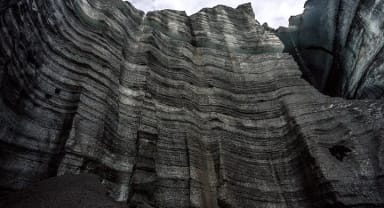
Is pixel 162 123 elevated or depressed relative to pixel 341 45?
depressed

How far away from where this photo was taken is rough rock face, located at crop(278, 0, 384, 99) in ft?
43.7

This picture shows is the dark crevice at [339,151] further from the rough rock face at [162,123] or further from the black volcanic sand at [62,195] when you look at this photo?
the black volcanic sand at [62,195]

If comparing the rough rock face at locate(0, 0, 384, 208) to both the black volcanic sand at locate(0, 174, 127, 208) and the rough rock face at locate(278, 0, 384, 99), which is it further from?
the rough rock face at locate(278, 0, 384, 99)

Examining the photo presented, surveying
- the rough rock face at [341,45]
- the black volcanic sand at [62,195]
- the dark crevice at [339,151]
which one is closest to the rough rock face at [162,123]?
the dark crevice at [339,151]

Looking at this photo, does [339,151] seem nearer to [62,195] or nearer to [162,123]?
[162,123]

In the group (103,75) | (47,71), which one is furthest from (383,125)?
(47,71)

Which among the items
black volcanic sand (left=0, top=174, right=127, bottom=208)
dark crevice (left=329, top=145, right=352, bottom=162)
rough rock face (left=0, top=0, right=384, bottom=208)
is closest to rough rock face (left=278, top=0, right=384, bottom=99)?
rough rock face (left=0, top=0, right=384, bottom=208)

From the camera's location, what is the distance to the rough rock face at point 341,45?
13.3 m

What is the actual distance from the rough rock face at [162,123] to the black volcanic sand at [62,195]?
0.56 metres

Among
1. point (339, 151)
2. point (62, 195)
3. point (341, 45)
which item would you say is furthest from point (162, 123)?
point (341, 45)

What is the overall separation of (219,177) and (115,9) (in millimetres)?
A: 9351

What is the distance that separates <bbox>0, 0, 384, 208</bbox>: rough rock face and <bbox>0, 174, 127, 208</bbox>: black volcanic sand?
1.82 ft

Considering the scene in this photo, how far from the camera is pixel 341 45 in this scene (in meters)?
15.6

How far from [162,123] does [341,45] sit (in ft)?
31.1
